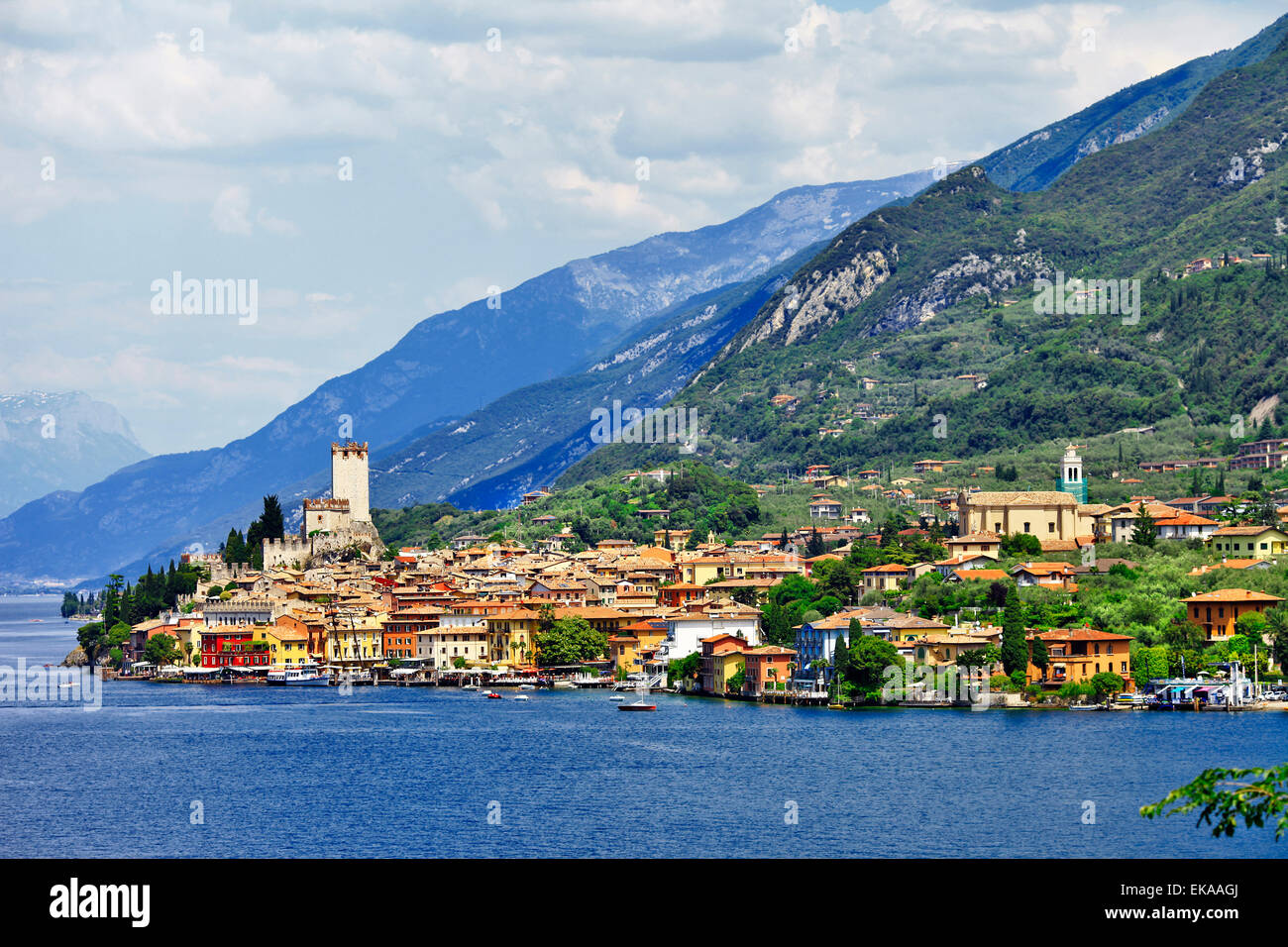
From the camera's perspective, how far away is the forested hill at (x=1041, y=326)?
134 meters

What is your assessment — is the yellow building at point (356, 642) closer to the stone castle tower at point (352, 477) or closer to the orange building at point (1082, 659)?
the stone castle tower at point (352, 477)

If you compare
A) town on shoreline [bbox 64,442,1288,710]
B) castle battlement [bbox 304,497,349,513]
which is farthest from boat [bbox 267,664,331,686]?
castle battlement [bbox 304,497,349,513]

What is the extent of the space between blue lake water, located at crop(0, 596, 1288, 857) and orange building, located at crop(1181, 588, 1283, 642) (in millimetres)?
8544

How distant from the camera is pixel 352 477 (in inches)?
4823

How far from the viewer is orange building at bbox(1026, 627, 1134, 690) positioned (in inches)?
2472

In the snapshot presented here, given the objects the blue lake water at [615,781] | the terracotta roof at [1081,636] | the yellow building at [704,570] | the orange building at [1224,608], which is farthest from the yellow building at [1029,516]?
the blue lake water at [615,781]

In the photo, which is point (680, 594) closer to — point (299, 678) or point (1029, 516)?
point (1029, 516)

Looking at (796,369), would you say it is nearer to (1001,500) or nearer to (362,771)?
(1001,500)

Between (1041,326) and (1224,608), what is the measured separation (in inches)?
3863

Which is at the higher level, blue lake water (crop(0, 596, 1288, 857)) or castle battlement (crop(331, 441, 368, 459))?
castle battlement (crop(331, 441, 368, 459))

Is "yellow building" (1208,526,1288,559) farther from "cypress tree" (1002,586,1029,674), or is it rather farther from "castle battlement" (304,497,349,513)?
"castle battlement" (304,497,349,513)

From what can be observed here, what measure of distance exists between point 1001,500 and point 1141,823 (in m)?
51.3

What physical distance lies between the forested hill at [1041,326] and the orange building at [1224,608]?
6029cm
